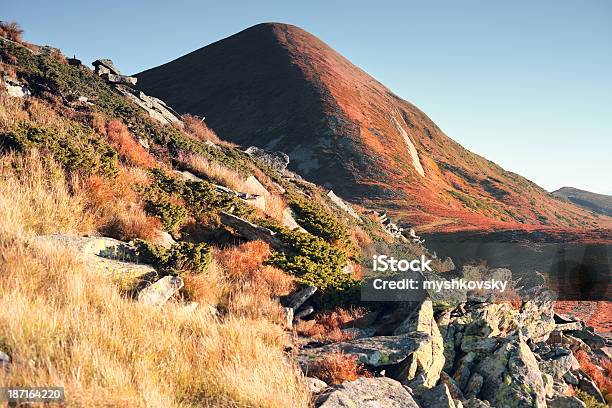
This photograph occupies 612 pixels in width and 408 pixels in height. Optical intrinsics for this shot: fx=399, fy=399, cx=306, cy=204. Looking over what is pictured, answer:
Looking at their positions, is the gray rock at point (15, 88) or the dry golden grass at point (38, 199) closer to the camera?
the dry golden grass at point (38, 199)

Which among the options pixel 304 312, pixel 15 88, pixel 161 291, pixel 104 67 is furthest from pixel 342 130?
pixel 161 291

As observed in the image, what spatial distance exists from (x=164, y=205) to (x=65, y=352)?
653 cm

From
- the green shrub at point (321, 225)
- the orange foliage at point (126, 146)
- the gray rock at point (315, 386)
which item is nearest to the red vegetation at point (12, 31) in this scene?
the orange foliage at point (126, 146)

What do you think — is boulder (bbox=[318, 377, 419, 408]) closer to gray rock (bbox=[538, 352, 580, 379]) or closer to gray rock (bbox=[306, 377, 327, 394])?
gray rock (bbox=[306, 377, 327, 394])

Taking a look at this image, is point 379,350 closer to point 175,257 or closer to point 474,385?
point 474,385

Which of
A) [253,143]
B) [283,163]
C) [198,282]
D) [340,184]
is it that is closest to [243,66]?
[253,143]

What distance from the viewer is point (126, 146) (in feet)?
43.5

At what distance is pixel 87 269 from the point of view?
543 cm

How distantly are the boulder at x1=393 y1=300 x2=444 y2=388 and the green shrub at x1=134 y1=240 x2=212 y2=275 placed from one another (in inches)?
165

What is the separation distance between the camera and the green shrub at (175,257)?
7.31m

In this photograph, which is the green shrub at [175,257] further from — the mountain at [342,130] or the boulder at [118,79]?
the mountain at [342,130]

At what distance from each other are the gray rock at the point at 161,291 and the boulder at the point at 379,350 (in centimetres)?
228

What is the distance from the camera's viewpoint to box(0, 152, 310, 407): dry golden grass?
3.15m

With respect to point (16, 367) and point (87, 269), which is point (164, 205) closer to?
point (87, 269)
